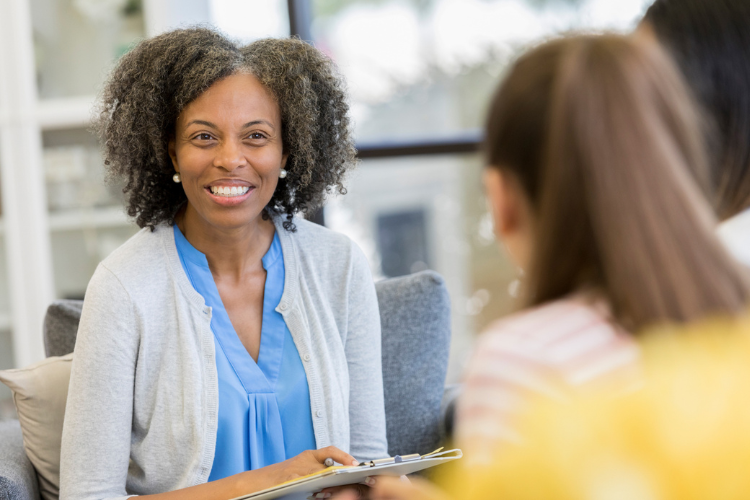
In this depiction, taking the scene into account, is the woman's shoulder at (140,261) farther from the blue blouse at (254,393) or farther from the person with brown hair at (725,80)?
the person with brown hair at (725,80)

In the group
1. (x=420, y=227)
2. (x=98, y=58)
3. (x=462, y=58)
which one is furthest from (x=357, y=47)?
(x=98, y=58)

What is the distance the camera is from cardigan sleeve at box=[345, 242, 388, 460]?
1558mm

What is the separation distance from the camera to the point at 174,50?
147cm

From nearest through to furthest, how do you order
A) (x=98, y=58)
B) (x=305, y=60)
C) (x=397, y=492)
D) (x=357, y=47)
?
(x=397, y=492)
(x=305, y=60)
(x=98, y=58)
(x=357, y=47)

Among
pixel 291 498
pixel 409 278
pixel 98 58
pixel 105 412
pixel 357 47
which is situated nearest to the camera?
pixel 291 498

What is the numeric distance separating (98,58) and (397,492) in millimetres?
2639

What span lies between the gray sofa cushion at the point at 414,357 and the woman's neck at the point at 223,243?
0.39m

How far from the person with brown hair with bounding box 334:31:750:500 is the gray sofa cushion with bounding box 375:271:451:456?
3.49 ft

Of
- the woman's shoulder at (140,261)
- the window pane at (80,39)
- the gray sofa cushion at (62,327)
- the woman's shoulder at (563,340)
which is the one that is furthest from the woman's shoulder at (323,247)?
the window pane at (80,39)

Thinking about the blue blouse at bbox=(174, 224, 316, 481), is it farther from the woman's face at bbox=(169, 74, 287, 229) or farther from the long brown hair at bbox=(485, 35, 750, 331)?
the long brown hair at bbox=(485, 35, 750, 331)

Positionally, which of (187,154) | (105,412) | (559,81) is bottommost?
(105,412)

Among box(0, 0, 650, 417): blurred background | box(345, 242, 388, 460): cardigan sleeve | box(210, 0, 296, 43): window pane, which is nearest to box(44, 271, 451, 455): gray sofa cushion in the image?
box(345, 242, 388, 460): cardigan sleeve

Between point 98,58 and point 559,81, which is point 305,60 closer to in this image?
point 559,81

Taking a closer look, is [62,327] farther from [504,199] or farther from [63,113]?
[63,113]
